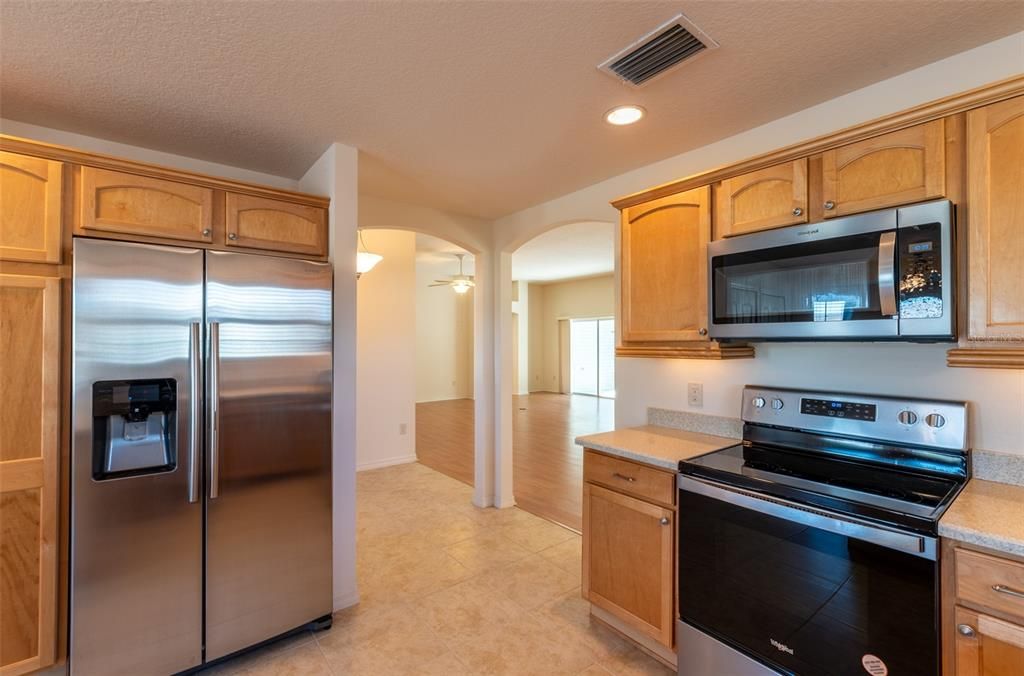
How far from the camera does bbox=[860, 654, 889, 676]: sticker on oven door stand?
136 cm

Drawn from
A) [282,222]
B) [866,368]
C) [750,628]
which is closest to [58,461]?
[282,222]

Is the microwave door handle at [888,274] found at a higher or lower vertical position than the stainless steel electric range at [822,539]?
higher

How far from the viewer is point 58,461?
5.78 feet

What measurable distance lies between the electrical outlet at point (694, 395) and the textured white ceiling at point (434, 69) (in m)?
1.29

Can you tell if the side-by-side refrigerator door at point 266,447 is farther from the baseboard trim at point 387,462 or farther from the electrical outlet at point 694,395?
the baseboard trim at point 387,462

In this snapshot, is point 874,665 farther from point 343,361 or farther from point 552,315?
point 552,315

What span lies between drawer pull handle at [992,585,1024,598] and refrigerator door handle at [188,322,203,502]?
267cm

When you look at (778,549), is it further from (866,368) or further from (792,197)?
(792,197)

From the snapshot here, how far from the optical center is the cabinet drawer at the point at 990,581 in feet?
3.79

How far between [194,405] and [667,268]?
2208 mm

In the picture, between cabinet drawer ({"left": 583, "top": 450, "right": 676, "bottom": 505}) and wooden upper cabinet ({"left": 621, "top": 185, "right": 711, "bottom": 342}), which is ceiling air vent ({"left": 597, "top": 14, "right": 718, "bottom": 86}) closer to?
wooden upper cabinet ({"left": 621, "top": 185, "right": 711, "bottom": 342})

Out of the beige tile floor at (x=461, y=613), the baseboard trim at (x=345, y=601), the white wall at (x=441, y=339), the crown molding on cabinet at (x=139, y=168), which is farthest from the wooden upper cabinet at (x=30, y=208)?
the white wall at (x=441, y=339)

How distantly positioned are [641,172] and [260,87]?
202 cm

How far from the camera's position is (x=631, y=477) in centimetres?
206
